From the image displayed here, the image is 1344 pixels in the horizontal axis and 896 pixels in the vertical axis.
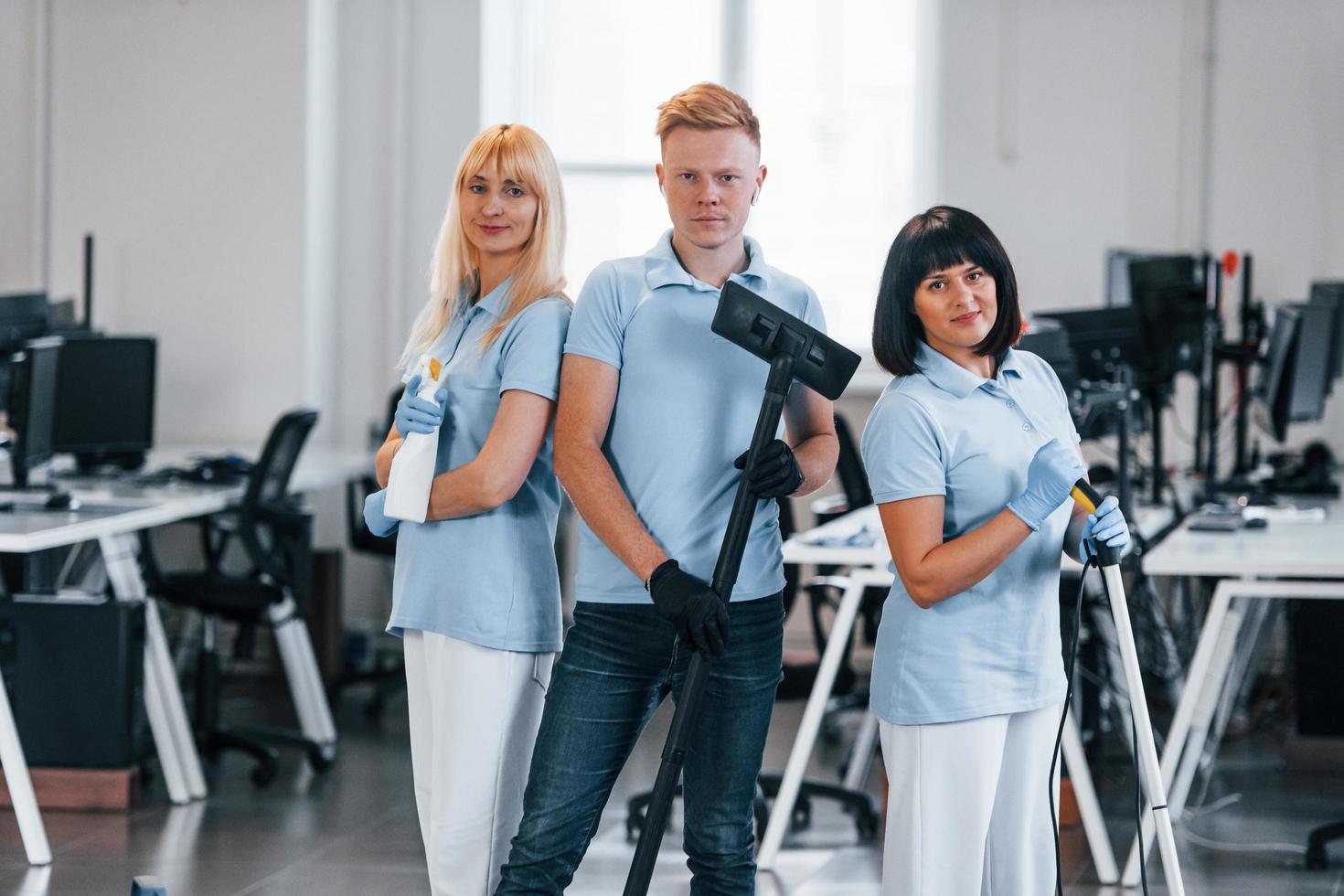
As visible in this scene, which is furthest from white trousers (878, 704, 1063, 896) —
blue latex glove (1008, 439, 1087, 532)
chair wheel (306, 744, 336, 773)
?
chair wheel (306, 744, 336, 773)

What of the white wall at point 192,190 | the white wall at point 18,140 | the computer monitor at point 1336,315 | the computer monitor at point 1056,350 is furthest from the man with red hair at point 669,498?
the white wall at point 18,140

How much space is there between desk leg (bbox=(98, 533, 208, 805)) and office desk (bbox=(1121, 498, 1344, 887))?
7.85 ft

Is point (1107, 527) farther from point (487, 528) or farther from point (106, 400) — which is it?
point (106, 400)

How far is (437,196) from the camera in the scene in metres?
6.35

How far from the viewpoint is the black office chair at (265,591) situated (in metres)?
4.62

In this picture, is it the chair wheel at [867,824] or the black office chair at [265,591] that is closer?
the chair wheel at [867,824]

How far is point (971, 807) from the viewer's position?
2.06 meters

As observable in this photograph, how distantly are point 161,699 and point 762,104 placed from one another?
3.39 metres

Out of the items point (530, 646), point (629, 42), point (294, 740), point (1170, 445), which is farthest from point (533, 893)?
point (629, 42)

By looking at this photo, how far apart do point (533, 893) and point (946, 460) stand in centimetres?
77

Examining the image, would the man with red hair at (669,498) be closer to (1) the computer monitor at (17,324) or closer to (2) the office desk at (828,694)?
(2) the office desk at (828,694)

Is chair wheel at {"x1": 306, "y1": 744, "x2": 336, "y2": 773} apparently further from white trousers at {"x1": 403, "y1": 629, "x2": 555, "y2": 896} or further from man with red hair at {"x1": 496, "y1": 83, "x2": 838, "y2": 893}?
man with red hair at {"x1": 496, "y1": 83, "x2": 838, "y2": 893}

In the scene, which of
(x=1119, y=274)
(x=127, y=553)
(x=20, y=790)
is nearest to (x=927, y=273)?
(x=20, y=790)

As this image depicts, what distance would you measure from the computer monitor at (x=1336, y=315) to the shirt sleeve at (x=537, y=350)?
12.3 feet
